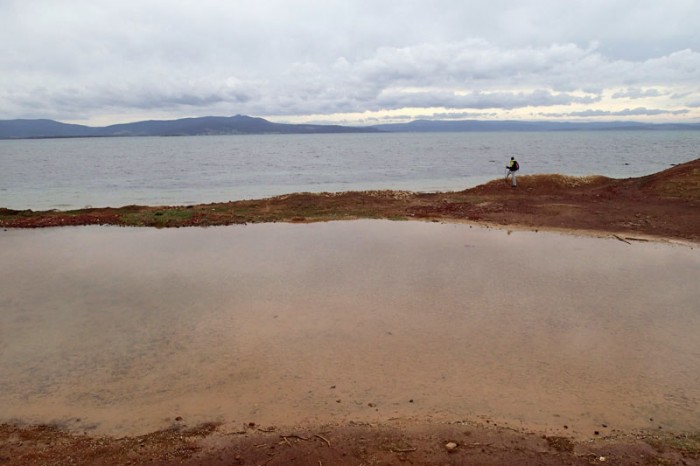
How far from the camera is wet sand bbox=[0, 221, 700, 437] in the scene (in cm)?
701

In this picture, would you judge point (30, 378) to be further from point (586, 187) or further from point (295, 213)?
point (586, 187)

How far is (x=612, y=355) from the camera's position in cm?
840

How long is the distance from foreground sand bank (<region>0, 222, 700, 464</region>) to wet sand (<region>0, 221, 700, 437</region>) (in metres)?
0.04

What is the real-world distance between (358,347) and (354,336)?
493 millimetres

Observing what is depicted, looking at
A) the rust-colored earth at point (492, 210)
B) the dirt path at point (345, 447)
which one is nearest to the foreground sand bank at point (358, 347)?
the dirt path at point (345, 447)

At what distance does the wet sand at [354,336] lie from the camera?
7.01m

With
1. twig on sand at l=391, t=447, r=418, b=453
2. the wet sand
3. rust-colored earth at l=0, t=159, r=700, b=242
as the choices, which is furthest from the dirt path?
rust-colored earth at l=0, t=159, r=700, b=242

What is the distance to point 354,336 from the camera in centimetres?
935

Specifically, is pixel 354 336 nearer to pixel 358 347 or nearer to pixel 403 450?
pixel 358 347

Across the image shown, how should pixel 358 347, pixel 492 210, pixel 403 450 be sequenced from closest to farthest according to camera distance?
pixel 403 450
pixel 358 347
pixel 492 210

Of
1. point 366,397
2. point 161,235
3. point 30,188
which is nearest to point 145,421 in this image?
point 366,397

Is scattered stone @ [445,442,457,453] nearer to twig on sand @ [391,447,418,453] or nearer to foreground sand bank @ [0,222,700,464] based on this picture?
foreground sand bank @ [0,222,700,464]

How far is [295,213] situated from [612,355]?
16395 mm

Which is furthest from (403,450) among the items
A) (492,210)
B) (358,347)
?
(492,210)
